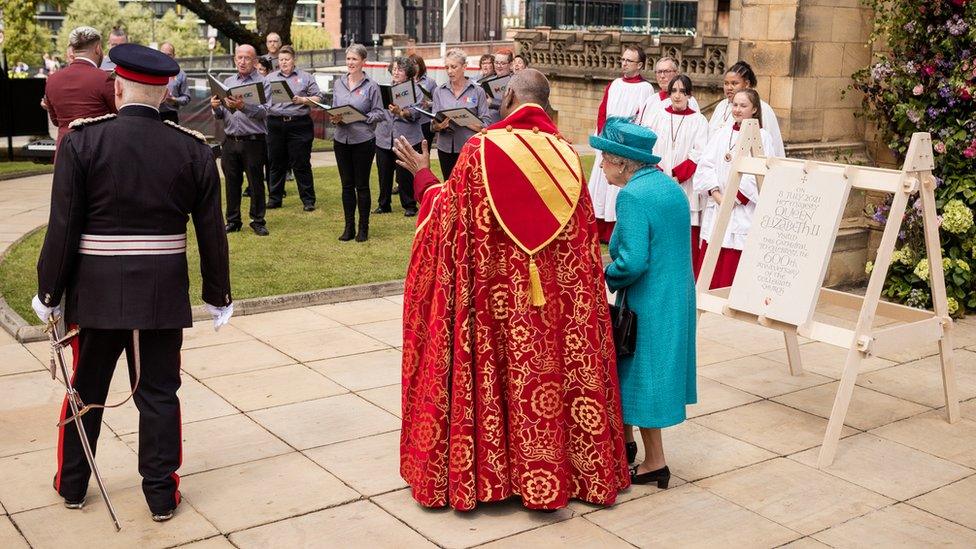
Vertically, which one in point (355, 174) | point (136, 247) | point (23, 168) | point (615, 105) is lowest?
point (23, 168)

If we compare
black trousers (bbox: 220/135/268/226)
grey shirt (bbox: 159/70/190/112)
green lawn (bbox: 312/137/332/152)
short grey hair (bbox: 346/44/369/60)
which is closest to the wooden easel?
short grey hair (bbox: 346/44/369/60)

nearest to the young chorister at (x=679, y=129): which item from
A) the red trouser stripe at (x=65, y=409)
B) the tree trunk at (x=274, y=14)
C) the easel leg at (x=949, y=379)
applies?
the easel leg at (x=949, y=379)

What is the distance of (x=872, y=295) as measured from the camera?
231 inches

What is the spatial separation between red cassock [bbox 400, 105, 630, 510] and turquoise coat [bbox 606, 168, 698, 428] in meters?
0.19

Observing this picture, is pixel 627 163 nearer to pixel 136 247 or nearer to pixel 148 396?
pixel 136 247

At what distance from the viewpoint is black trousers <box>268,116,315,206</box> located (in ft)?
42.2

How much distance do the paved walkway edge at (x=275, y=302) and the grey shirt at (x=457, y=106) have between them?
3.03 metres

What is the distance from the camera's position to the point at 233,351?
7613mm

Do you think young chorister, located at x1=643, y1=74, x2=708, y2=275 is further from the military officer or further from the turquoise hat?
the military officer

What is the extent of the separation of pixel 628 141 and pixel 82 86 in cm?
552

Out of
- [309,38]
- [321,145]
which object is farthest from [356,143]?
[309,38]

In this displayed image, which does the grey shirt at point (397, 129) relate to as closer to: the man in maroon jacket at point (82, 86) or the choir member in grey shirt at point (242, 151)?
the choir member in grey shirt at point (242, 151)

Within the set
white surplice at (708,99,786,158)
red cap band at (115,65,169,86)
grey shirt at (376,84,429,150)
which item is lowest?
grey shirt at (376,84,429,150)

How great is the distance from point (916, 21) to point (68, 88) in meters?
7.01
